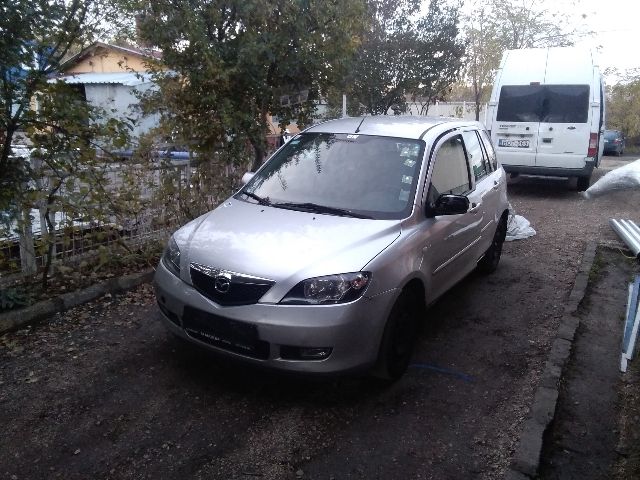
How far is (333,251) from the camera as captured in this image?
3451 mm

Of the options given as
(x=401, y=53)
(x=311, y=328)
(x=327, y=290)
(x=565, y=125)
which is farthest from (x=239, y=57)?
(x=565, y=125)

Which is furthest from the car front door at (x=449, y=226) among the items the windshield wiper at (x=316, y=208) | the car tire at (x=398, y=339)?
the windshield wiper at (x=316, y=208)

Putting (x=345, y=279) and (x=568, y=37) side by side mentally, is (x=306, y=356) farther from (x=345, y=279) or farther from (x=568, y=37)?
(x=568, y=37)

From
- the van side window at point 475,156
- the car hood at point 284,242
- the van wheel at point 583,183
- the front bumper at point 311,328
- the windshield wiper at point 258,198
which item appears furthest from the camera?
the van wheel at point 583,183

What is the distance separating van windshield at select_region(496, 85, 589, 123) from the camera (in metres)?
11.3

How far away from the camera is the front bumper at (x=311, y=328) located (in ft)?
Result: 10.5

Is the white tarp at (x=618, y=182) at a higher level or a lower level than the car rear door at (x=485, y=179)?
lower

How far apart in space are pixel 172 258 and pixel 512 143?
395 inches

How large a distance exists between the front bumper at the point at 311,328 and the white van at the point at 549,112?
9.59 m

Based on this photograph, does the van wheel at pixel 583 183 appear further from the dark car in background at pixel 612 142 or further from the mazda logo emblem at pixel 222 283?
the dark car in background at pixel 612 142

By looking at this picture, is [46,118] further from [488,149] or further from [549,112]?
[549,112]

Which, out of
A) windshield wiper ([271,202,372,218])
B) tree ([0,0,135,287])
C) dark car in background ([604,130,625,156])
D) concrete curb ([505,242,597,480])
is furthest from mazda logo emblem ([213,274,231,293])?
dark car in background ([604,130,625,156])

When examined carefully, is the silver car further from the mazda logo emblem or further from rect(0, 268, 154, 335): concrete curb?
rect(0, 268, 154, 335): concrete curb

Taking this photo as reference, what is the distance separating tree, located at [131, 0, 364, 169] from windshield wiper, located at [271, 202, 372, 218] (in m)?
2.27
